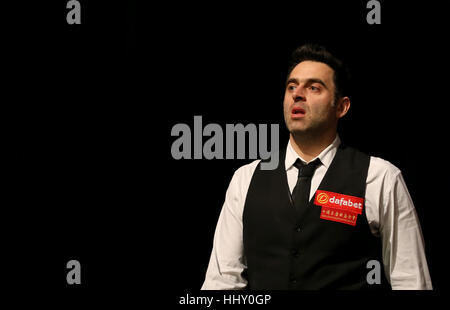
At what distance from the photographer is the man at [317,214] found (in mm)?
1940

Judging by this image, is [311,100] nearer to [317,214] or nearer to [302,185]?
[302,185]

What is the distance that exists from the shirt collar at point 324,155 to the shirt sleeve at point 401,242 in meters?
0.25

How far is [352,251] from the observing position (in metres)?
1.95

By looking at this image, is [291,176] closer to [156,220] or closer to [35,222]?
[156,220]

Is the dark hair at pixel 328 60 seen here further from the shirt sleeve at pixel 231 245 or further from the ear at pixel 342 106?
the shirt sleeve at pixel 231 245

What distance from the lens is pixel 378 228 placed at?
6.61 ft

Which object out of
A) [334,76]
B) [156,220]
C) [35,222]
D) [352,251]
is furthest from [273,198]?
[35,222]

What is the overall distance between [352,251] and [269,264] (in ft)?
1.01

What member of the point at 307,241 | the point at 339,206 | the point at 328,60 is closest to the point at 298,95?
the point at 328,60

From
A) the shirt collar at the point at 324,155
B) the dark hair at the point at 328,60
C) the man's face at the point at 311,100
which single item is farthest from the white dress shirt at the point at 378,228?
the dark hair at the point at 328,60

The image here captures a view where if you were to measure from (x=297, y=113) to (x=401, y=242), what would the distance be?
62 centimetres

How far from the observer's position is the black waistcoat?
1.93 m

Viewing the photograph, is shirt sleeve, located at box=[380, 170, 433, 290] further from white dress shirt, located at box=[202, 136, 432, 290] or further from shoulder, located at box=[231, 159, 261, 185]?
shoulder, located at box=[231, 159, 261, 185]

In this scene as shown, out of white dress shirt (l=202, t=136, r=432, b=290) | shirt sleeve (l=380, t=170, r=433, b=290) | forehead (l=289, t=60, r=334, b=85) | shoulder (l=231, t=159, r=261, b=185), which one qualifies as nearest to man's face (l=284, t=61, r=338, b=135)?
forehead (l=289, t=60, r=334, b=85)
